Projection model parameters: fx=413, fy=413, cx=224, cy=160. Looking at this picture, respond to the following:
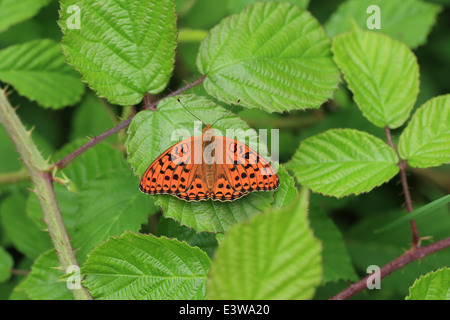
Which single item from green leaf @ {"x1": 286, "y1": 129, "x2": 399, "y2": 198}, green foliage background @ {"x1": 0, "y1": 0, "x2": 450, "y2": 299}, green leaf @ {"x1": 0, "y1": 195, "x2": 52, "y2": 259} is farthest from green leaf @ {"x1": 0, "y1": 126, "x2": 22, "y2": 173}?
green leaf @ {"x1": 286, "y1": 129, "x2": 399, "y2": 198}

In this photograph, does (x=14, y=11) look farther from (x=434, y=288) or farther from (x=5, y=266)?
(x=434, y=288)

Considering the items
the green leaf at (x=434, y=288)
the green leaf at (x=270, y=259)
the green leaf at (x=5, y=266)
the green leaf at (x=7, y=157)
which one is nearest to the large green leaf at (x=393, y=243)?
the green leaf at (x=434, y=288)

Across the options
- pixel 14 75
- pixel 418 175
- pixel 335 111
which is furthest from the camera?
pixel 418 175

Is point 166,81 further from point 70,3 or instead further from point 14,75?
point 14,75

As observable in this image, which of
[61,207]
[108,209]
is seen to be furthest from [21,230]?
[108,209]

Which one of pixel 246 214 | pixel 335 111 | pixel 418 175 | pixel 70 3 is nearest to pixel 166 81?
pixel 70 3

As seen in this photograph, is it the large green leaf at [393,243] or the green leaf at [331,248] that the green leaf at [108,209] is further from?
the large green leaf at [393,243]
